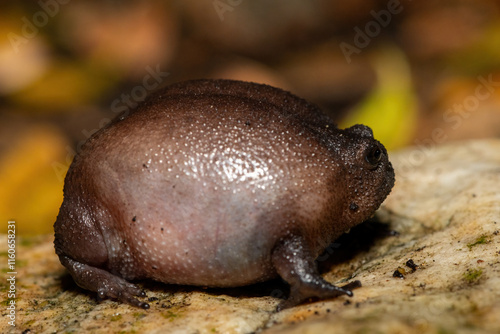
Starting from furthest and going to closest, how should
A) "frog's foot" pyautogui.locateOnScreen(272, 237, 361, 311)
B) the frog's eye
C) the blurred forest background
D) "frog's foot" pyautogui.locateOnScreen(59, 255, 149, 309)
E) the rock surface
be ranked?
the blurred forest background
the frog's eye
"frog's foot" pyautogui.locateOnScreen(59, 255, 149, 309)
"frog's foot" pyautogui.locateOnScreen(272, 237, 361, 311)
the rock surface

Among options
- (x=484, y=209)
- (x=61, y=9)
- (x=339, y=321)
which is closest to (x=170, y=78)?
(x=61, y=9)

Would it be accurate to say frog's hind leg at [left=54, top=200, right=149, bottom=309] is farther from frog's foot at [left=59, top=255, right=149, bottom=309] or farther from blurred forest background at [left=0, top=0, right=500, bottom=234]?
blurred forest background at [left=0, top=0, right=500, bottom=234]

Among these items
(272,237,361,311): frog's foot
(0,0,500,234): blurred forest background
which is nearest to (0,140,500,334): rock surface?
(272,237,361,311): frog's foot

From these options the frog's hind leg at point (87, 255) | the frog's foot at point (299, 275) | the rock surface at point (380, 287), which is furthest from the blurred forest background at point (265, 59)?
the frog's foot at point (299, 275)

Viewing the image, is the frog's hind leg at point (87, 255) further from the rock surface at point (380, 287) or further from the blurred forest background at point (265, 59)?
the blurred forest background at point (265, 59)

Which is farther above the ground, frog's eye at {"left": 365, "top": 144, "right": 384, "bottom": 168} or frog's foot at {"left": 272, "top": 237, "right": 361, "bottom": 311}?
frog's eye at {"left": 365, "top": 144, "right": 384, "bottom": 168}

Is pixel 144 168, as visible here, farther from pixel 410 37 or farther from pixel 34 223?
pixel 410 37

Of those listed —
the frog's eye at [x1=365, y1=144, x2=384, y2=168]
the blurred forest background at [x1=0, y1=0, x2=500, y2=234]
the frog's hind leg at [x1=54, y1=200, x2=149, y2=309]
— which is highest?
the blurred forest background at [x1=0, y1=0, x2=500, y2=234]
